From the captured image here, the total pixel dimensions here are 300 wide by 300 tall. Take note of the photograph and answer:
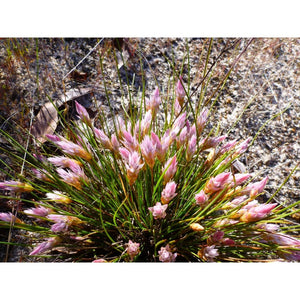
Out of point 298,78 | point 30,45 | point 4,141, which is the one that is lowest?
point 4,141

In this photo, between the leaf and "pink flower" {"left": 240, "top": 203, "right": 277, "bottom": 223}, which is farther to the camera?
the leaf

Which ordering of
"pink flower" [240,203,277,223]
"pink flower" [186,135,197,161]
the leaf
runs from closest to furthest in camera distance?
"pink flower" [240,203,277,223], "pink flower" [186,135,197,161], the leaf

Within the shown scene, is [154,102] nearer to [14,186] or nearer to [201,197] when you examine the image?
[201,197]

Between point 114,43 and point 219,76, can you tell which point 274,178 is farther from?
point 114,43

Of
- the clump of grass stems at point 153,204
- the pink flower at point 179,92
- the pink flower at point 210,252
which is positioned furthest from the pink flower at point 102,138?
the pink flower at point 210,252

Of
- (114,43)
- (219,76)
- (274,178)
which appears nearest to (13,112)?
(114,43)

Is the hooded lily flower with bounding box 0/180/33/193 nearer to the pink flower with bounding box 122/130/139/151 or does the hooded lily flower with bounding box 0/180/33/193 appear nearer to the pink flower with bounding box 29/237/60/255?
the pink flower with bounding box 29/237/60/255

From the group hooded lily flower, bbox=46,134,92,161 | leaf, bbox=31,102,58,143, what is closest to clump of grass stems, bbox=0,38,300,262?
hooded lily flower, bbox=46,134,92,161
